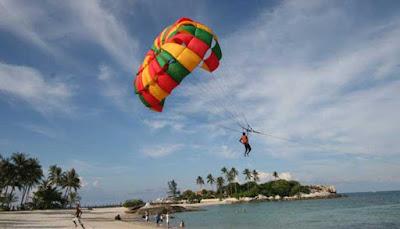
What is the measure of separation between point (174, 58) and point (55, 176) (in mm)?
55211

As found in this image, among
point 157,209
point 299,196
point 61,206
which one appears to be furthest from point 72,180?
point 299,196

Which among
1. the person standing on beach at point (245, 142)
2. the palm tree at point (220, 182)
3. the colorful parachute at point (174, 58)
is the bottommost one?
the person standing on beach at point (245, 142)

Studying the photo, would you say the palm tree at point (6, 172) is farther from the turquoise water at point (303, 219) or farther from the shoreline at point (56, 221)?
the turquoise water at point (303, 219)

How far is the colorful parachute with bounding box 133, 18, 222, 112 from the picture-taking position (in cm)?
1296

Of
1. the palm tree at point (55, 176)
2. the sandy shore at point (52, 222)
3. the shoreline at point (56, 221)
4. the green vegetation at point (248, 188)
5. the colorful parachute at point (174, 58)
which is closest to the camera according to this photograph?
the colorful parachute at point (174, 58)

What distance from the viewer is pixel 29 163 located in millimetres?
47156

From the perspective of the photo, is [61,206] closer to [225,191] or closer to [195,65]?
[195,65]

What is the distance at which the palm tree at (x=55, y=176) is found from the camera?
58.0m

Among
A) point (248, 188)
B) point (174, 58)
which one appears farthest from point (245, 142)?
point (248, 188)

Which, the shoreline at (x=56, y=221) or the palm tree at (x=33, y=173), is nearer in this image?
the shoreline at (x=56, y=221)

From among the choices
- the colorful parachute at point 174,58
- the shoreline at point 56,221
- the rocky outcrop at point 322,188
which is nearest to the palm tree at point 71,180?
the shoreline at point 56,221

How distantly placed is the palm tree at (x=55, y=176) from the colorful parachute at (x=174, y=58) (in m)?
52.3

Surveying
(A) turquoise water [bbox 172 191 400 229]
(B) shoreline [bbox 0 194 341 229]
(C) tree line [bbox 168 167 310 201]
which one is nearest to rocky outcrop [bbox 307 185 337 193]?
(C) tree line [bbox 168 167 310 201]

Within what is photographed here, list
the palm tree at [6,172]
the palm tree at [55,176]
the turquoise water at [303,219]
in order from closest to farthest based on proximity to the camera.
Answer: the turquoise water at [303,219] < the palm tree at [6,172] < the palm tree at [55,176]
